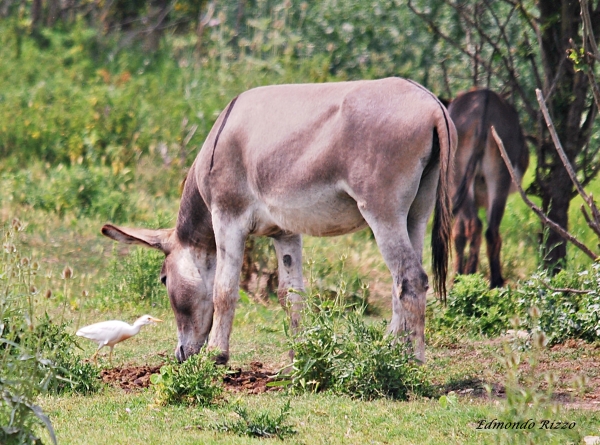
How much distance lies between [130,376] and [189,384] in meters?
1.22

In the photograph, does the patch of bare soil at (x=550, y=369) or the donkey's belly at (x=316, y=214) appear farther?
the donkey's belly at (x=316, y=214)

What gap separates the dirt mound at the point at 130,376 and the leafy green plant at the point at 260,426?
1.44 m

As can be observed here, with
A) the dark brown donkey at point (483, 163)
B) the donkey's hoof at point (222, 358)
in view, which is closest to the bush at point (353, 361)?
the donkey's hoof at point (222, 358)

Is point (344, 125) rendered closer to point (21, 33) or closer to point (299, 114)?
point (299, 114)

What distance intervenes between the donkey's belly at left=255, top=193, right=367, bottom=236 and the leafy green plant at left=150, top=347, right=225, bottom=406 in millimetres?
1180

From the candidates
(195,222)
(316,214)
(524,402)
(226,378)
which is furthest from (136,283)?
(524,402)

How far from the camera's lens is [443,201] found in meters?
5.89

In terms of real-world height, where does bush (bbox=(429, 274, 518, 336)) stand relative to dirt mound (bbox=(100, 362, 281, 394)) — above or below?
below

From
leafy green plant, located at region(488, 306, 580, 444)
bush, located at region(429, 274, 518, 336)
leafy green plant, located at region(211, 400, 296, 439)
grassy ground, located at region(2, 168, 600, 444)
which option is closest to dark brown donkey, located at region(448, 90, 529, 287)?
grassy ground, located at region(2, 168, 600, 444)

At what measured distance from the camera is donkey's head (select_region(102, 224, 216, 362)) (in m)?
6.86

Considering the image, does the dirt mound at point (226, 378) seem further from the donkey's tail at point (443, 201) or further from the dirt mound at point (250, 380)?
the donkey's tail at point (443, 201)

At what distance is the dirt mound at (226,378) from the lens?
20.3 ft

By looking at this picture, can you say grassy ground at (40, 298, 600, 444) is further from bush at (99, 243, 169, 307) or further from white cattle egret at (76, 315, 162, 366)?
bush at (99, 243, 169, 307)

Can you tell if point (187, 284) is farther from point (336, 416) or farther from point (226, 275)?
point (336, 416)
